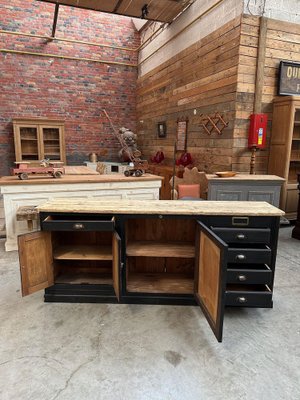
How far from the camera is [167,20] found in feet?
19.2

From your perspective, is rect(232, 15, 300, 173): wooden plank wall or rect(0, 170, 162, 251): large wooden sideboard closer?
rect(0, 170, 162, 251): large wooden sideboard

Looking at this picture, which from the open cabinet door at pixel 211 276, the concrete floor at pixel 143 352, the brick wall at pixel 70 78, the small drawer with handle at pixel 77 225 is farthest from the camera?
the brick wall at pixel 70 78

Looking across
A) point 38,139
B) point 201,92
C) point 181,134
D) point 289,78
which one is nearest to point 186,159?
point 181,134

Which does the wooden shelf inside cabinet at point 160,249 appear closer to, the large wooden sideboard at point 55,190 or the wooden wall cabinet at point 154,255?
the wooden wall cabinet at point 154,255

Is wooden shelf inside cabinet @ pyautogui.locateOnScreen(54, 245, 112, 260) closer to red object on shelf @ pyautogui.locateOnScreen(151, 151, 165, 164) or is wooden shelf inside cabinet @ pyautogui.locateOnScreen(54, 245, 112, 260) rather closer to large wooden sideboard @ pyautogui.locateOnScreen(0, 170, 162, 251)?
large wooden sideboard @ pyautogui.locateOnScreen(0, 170, 162, 251)

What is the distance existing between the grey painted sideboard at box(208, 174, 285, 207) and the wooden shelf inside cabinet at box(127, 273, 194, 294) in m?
1.66

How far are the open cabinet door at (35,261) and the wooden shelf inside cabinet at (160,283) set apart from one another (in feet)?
2.28

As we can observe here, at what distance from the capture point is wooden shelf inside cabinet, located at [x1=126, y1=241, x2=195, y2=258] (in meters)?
2.34

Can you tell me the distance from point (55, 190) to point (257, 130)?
299 cm

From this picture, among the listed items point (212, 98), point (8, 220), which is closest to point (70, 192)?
point (8, 220)

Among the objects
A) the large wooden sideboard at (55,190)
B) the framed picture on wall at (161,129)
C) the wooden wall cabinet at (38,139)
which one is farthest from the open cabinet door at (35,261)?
the wooden wall cabinet at (38,139)

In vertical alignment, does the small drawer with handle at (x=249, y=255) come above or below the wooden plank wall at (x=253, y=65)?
below

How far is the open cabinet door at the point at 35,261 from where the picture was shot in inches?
86.1

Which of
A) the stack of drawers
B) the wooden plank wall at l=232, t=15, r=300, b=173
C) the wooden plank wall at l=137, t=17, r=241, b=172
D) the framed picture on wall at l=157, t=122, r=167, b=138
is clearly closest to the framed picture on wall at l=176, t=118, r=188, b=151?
the wooden plank wall at l=137, t=17, r=241, b=172
